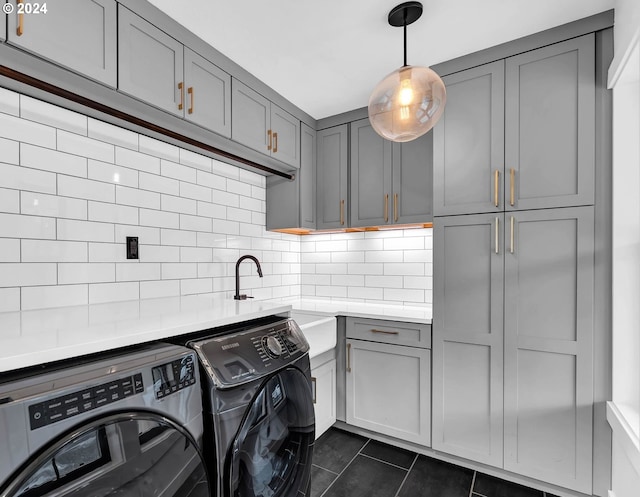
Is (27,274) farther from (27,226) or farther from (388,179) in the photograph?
(388,179)

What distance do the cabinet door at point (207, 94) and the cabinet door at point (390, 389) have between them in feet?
5.40

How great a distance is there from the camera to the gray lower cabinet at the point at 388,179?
7.61 ft

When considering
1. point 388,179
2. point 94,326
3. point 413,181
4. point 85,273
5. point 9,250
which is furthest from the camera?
point 388,179

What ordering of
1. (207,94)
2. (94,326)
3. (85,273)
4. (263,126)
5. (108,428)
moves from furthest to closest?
(263,126) → (207,94) → (85,273) → (94,326) → (108,428)

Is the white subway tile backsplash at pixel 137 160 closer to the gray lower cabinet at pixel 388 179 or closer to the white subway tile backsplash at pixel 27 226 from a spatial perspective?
the white subway tile backsplash at pixel 27 226

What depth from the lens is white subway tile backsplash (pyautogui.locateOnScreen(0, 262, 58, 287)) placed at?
53.4 inches

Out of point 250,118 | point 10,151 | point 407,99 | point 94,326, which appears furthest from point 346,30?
point 94,326

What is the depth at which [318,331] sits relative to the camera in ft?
6.86

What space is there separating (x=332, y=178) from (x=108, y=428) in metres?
2.27

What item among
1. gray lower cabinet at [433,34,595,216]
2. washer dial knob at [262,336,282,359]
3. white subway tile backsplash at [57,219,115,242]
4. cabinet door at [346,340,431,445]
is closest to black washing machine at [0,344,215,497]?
washer dial knob at [262,336,282,359]

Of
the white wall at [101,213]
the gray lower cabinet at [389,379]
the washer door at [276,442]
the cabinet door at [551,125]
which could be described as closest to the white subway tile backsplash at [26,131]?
the white wall at [101,213]

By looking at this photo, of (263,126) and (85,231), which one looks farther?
(263,126)

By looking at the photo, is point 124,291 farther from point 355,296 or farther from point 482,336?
point 482,336

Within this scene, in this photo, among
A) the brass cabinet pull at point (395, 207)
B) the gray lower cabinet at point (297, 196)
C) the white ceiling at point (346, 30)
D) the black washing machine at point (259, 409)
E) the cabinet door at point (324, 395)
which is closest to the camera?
the black washing machine at point (259, 409)
